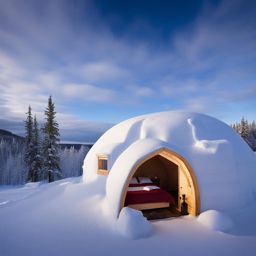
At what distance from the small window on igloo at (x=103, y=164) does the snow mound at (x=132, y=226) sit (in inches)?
134

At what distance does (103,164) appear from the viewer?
8914 millimetres

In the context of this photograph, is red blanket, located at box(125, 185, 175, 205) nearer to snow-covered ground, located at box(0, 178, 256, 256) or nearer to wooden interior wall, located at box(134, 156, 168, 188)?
snow-covered ground, located at box(0, 178, 256, 256)

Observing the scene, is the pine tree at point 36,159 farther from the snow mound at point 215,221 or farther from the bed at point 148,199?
the snow mound at point 215,221

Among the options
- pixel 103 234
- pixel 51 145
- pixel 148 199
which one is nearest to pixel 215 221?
pixel 148 199

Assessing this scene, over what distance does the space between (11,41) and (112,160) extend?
5979 mm

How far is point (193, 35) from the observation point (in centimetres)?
722

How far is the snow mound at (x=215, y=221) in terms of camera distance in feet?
17.1

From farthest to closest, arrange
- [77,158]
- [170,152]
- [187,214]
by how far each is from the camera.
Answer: [77,158], [187,214], [170,152]

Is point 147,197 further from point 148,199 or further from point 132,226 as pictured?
point 132,226

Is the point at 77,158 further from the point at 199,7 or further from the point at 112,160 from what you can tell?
the point at 199,7

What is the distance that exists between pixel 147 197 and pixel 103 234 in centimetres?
255

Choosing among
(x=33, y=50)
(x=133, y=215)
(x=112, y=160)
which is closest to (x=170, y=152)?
(x=133, y=215)

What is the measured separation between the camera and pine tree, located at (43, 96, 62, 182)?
703 inches

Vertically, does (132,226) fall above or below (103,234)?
above
